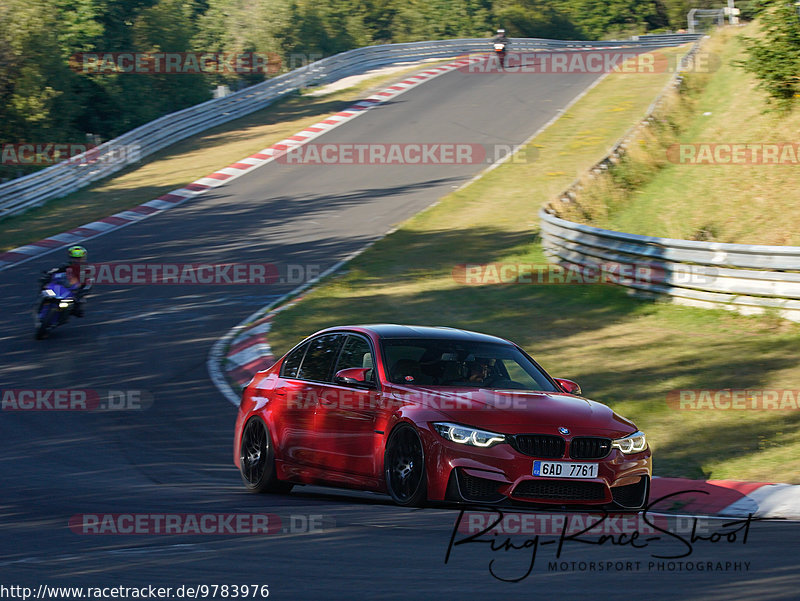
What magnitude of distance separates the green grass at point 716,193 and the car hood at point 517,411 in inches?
393

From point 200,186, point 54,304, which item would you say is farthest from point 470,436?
point 200,186

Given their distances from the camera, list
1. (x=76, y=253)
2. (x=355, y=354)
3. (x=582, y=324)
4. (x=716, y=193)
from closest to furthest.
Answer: (x=355, y=354), (x=582, y=324), (x=76, y=253), (x=716, y=193)

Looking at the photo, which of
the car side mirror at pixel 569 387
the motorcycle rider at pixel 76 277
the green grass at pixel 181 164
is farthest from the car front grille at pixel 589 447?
the green grass at pixel 181 164

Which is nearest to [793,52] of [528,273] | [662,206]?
[662,206]

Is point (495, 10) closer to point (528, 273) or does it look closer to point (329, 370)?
point (528, 273)

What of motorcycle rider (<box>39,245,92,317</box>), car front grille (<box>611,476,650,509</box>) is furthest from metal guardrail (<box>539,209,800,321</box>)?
motorcycle rider (<box>39,245,92,317</box>)

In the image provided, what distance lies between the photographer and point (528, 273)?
19.1 m

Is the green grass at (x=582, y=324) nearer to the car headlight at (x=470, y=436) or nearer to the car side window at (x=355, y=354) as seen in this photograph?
the car headlight at (x=470, y=436)

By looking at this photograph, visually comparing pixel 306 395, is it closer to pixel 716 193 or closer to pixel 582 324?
pixel 582 324

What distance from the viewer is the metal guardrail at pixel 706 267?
14070mm

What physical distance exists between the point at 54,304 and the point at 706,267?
10285 mm

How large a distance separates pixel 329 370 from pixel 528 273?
10857 mm

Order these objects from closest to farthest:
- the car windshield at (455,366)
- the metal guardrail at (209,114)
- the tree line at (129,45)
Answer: the car windshield at (455,366)
the metal guardrail at (209,114)
the tree line at (129,45)

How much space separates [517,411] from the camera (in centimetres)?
747
